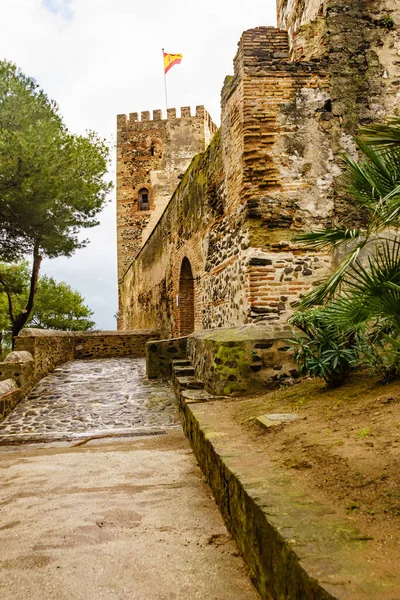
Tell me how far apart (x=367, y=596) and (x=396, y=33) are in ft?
26.3

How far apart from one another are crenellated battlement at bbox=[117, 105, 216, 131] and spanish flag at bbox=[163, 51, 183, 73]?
245 cm

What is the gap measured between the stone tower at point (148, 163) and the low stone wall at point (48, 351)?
467 inches

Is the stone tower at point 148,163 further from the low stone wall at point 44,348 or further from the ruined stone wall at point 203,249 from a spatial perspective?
the low stone wall at point 44,348

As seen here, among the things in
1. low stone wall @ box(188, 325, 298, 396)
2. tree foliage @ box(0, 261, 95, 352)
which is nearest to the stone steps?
low stone wall @ box(188, 325, 298, 396)

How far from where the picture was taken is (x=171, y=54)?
2408cm

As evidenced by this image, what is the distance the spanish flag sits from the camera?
2370cm

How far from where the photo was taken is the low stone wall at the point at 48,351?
8.12 m

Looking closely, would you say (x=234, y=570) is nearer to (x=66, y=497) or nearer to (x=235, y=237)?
(x=66, y=497)

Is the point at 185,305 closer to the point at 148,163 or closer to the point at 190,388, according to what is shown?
the point at 190,388

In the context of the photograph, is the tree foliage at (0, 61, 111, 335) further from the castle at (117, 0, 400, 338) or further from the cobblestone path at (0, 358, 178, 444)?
the castle at (117, 0, 400, 338)

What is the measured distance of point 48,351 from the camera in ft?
35.7

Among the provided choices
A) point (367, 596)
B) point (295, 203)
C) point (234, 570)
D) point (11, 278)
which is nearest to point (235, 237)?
point (295, 203)

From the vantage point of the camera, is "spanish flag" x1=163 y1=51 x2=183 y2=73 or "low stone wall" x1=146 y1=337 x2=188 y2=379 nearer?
"low stone wall" x1=146 y1=337 x2=188 y2=379

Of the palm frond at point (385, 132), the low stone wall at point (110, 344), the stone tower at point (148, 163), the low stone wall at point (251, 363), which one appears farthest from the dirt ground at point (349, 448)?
the stone tower at point (148, 163)
